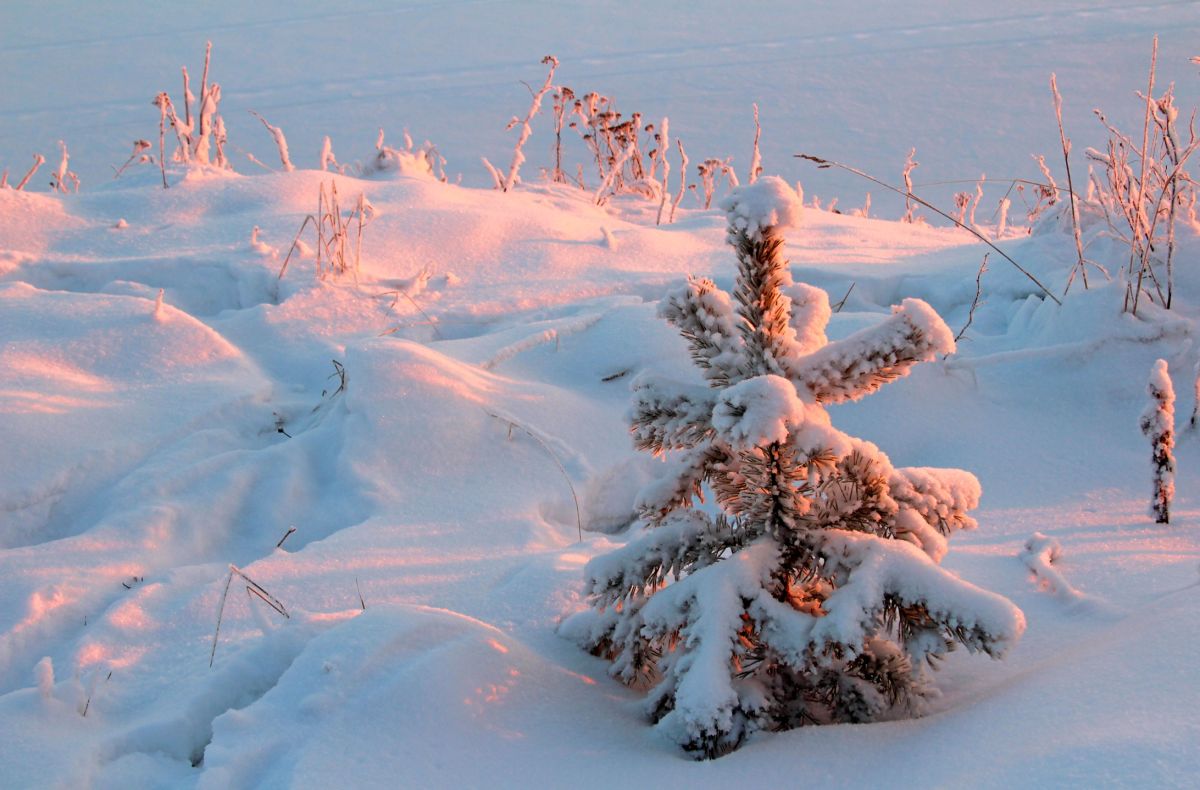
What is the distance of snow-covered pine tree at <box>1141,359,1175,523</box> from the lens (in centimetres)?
310

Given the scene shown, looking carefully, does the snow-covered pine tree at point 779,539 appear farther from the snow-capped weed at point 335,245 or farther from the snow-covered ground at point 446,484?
the snow-capped weed at point 335,245

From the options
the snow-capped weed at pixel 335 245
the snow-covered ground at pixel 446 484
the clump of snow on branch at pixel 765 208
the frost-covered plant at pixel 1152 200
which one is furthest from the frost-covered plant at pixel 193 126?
the clump of snow on branch at pixel 765 208

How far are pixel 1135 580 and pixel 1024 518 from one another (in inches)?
24.0

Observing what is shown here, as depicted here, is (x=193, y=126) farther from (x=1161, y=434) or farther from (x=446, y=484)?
(x=1161, y=434)

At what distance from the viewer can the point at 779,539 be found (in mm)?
2252

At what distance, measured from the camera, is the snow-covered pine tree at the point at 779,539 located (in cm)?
201

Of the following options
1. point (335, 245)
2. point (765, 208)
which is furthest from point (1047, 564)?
point (335, 245)

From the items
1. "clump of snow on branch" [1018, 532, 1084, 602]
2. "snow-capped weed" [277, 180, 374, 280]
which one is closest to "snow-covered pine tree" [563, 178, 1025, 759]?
"clump of snow on branch" [1018, 532, 1084, 602]

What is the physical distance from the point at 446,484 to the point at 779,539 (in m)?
1.62

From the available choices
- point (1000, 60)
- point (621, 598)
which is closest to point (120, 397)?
point (621, 598)

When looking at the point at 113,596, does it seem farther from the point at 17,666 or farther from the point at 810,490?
the point at 810,490

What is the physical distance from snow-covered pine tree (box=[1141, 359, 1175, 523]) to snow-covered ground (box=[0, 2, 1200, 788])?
0.27 feet

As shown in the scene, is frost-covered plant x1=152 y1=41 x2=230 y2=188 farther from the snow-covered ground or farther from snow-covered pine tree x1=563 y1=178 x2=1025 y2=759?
snow-covered pine tree x1=563 y1=178 x2=1025 y2=759

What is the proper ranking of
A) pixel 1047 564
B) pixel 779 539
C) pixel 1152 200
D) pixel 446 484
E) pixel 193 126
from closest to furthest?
1. pixel 779 539
2. pixel 1047 564
3. pixel 446 484
4. pixel 1152 200
5. pixel 193 126
